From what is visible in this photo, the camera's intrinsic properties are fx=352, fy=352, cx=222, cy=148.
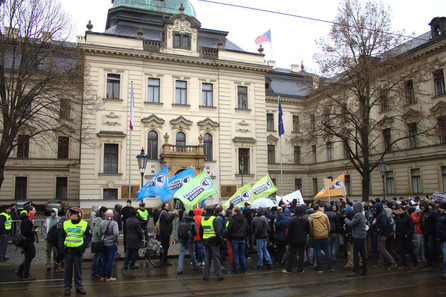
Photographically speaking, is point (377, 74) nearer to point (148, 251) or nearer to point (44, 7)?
point (148, 251)

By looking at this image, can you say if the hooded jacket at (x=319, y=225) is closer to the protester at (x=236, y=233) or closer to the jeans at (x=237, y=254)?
the protester at (x=236, y=233)

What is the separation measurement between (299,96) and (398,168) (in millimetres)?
16797

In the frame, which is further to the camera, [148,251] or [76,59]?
[76,59]

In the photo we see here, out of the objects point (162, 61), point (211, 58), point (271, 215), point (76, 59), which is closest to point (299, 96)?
point (211, 58)

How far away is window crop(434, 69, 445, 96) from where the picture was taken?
29.5 meters

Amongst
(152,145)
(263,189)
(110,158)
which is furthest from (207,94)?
(263,189)

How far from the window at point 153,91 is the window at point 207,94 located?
14.1ft

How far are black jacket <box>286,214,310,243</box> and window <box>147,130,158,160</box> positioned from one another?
22.1 m

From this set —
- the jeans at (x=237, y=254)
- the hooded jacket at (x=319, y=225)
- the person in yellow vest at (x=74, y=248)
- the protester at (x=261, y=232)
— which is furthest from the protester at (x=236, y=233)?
the person in yellow vest at (x=74, y=248)

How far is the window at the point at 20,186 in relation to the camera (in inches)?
1443

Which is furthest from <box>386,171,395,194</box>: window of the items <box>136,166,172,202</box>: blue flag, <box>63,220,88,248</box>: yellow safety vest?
<box>63,220,88,248</box>: yellow safety vest

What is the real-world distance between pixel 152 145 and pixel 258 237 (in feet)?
71.7

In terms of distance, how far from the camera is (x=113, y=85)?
31.2 meters

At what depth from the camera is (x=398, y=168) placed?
33250 millimetres
